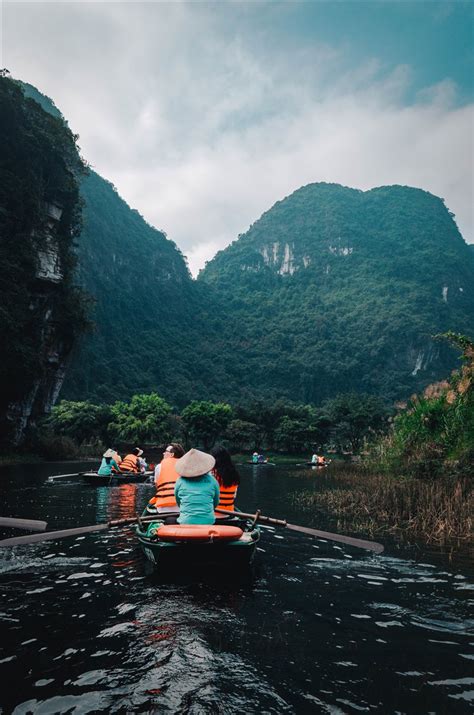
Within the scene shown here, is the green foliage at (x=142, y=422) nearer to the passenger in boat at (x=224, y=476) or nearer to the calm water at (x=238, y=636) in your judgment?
the passenger in boat at (x=224, y=476)

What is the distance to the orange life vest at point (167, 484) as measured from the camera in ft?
24.0

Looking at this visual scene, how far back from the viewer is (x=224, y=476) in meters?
7.02

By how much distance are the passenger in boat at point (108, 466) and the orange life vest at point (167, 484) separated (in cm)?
1028

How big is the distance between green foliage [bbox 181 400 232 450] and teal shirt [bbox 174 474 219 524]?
4417 centimetres

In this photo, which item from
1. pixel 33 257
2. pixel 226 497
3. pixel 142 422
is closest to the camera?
pixel 226 497

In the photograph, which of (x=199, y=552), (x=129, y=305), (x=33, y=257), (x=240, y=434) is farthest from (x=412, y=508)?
(x=129, y=305)

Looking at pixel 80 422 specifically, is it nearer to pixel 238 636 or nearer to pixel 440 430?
pixel 440 430

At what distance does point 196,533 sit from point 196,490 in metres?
0.85

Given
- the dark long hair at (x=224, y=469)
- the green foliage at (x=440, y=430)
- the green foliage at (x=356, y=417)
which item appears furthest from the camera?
the green foliage at (x=356, y=417)

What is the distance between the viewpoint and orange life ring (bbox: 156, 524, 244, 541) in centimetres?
505

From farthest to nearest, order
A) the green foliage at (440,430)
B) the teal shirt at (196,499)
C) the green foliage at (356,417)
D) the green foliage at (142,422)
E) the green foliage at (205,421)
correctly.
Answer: the green foliage at (205,421), the green foliage at (356,417), the green foliage at (142,422), the green foliage at (440,430), the teal shirt at (196,499)

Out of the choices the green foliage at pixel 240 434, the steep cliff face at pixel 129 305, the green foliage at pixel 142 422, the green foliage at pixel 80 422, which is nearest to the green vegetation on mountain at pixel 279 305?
the green foliage at pixel 240 434

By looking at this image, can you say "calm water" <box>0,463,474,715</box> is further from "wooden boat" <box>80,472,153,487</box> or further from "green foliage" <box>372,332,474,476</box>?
"wooden boat" <box>80,472,153,487</box>

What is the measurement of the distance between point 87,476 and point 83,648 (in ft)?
46.3
